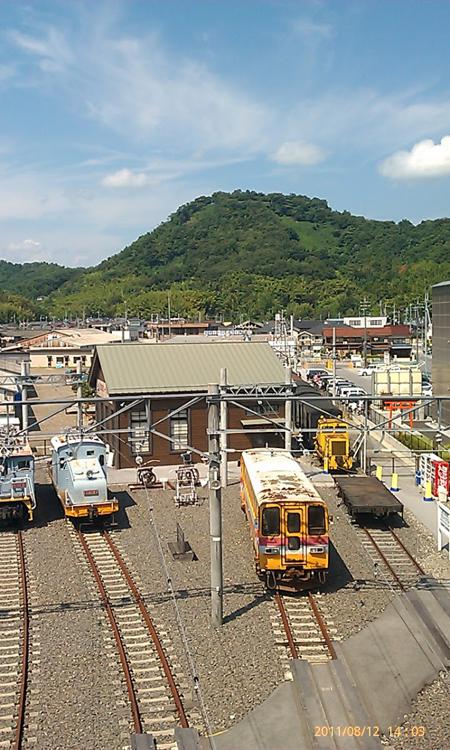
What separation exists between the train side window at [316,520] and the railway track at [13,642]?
17.1 feet

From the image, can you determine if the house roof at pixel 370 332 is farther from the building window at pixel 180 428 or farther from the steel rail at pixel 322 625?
the steel rail at pixel 322 625

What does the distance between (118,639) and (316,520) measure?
412 centimetres

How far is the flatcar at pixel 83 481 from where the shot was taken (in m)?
17.1

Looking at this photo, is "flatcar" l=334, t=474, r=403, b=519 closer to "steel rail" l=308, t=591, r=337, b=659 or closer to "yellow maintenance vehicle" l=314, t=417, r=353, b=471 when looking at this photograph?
"yellow maintenance vehicle" l=314, t=417, r=353, b=471

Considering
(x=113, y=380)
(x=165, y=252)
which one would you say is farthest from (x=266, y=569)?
(x=165, y=252)

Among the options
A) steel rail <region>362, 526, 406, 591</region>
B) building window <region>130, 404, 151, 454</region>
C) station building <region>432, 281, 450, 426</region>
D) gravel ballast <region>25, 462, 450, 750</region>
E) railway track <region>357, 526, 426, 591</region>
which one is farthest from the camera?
station building <region>432, 281, 450, 426</region>

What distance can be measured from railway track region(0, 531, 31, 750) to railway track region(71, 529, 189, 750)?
1352 millimetres

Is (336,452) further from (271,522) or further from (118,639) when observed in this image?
(118,639)

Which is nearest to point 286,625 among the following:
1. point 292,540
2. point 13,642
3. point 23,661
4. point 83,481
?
point 292,540

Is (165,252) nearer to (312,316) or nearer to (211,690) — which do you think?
(312,316)

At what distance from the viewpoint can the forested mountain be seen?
423ft

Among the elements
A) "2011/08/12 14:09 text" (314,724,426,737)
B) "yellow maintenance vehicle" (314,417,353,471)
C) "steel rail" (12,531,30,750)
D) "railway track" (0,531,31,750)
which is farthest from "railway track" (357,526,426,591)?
"railway track" (0,531,31,750)

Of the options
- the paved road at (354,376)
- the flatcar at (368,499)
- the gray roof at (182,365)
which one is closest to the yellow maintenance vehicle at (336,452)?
the gray roof at (182,365)

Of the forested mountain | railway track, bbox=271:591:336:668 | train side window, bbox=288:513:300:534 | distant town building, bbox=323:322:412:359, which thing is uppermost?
the forested mountain
